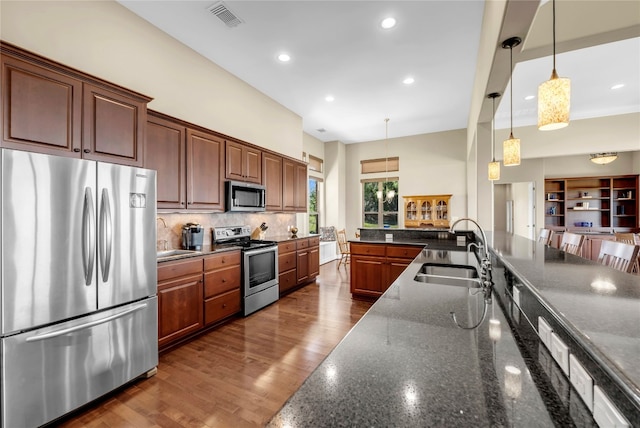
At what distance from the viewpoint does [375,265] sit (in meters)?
4.02

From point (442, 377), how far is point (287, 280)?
12.2 ft

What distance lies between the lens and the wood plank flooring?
1.79 meters

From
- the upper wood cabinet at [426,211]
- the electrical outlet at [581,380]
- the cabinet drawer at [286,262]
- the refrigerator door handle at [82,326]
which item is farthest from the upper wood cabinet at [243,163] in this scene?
the upper wood cabinet at [426,211]

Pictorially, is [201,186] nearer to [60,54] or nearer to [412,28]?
[60,54]

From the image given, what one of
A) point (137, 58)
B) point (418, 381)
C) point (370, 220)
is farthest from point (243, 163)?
point (370, 220)

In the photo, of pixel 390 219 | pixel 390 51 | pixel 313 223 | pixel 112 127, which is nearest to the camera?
pixel 112 127

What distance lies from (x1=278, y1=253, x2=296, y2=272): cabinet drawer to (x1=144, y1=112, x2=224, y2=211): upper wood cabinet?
3.99ft

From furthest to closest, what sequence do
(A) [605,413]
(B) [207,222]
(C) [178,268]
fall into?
1. (B) [207,222]
2. (C) [178,268]
3. (A) [605,413]

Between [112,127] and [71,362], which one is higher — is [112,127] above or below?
above

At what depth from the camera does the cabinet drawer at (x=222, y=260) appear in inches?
117

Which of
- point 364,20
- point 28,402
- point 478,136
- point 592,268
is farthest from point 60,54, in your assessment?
point 478,136

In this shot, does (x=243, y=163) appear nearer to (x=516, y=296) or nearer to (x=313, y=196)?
(x=516, y=296)

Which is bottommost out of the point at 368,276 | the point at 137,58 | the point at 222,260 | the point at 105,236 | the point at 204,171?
the point at 368,276

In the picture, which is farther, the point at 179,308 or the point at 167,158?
the point at 167,158
